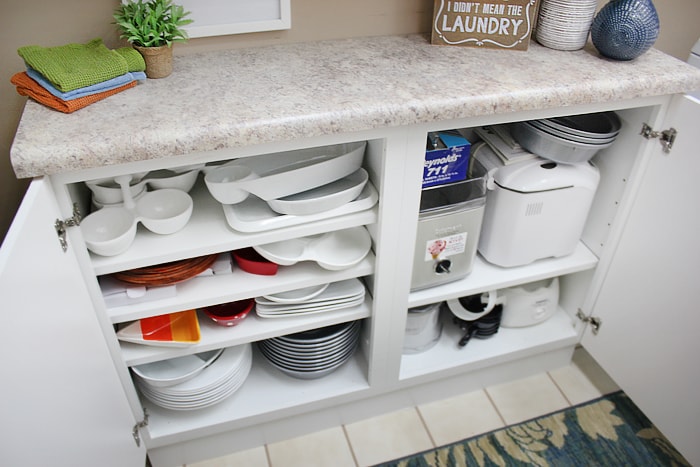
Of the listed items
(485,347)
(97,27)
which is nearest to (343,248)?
(485,347)

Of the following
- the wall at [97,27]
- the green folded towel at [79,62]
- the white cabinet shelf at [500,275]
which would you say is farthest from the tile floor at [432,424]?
the green folded towel at [79,62]

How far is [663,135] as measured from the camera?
1405mm

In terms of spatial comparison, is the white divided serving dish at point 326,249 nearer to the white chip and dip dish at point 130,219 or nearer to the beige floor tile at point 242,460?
the white chip and dip dish at point 130,219

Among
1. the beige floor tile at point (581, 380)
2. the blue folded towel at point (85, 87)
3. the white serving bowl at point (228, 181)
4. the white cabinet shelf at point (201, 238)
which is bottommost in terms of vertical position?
the beige floor tile at point (581, 380)

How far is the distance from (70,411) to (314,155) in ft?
2.39

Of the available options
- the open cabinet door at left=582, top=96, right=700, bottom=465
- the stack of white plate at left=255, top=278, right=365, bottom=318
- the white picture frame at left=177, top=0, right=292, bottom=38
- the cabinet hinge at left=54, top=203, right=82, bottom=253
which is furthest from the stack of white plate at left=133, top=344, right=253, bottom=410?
the open cabinet door at left=582, top=96, right=700, bottom=465

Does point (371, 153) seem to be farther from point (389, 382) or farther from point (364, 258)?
point (389, 382)

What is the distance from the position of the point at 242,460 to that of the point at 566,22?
140 centimetres

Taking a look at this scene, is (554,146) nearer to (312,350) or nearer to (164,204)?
(312,350)

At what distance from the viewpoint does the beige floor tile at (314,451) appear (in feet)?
5.53

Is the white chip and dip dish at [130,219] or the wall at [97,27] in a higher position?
the wall at [97,27]

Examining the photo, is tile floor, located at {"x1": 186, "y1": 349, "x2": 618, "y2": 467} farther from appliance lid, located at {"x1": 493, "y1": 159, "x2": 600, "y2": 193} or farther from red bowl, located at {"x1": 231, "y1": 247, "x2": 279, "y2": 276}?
appliance lid, located at {"x1": 493, "y1": 159, "x2": 600, "y2": 193}

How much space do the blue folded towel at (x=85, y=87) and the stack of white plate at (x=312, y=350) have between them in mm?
750

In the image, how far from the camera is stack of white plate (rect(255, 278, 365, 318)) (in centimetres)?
146
